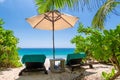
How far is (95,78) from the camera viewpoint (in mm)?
6879

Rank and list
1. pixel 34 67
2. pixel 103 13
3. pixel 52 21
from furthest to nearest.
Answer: pixel 52 21 → pixel 34 67 → pixel 103 13

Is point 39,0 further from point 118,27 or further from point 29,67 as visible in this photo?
point 118,27

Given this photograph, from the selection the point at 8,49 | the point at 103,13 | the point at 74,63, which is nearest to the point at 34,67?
the point at 74,63

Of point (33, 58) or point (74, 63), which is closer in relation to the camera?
point (33, 58)

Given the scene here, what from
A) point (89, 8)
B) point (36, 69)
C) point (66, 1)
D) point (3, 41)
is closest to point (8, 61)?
point (3, 41)

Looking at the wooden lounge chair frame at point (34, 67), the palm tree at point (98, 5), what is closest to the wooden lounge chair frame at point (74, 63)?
the wooden lounge chair frame at point (34, 67)

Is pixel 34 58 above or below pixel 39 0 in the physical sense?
below

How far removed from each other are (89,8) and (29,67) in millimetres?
4100

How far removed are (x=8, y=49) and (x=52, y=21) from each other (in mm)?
1986

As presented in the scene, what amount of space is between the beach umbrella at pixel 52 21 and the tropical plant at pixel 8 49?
129cm

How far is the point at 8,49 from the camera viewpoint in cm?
983

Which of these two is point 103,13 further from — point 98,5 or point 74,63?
point 74,63

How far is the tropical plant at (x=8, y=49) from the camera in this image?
983 centimetres

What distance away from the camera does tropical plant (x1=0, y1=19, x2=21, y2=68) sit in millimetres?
9828
